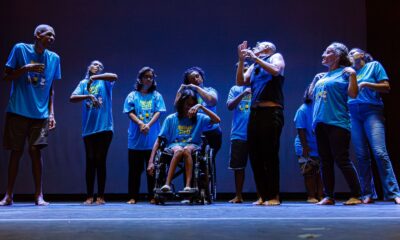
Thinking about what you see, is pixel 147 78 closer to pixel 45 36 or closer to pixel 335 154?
pixel 45 36

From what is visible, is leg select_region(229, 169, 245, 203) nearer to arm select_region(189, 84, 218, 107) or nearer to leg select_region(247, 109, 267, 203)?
arm select_region(189, 84, 218, 107)

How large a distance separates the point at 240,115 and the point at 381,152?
1305mm

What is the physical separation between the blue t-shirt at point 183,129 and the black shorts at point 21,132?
3.27 ft

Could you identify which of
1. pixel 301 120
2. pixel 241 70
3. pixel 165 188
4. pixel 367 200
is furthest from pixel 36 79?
pixel 367 200

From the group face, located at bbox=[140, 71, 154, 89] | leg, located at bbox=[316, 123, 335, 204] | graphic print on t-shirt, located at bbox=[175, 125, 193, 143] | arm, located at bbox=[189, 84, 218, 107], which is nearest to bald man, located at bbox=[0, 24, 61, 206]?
face, located at bbox=[140, 71, 154, 89]

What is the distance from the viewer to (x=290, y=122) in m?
5.93

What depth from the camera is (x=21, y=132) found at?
3.97 m

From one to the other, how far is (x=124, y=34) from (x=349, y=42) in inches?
104

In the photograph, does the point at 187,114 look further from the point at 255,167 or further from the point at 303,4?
the point at 303,4

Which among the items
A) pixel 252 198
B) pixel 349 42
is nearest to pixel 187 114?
pixel 252 198

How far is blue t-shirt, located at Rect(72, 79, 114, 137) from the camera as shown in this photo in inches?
175

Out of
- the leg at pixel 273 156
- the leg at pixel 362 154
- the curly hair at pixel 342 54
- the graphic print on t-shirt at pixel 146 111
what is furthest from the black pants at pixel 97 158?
the leg at pixel 362 154

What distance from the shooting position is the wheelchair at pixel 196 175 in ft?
13.4

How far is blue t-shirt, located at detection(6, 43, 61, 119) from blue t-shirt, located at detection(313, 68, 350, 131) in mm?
2153
